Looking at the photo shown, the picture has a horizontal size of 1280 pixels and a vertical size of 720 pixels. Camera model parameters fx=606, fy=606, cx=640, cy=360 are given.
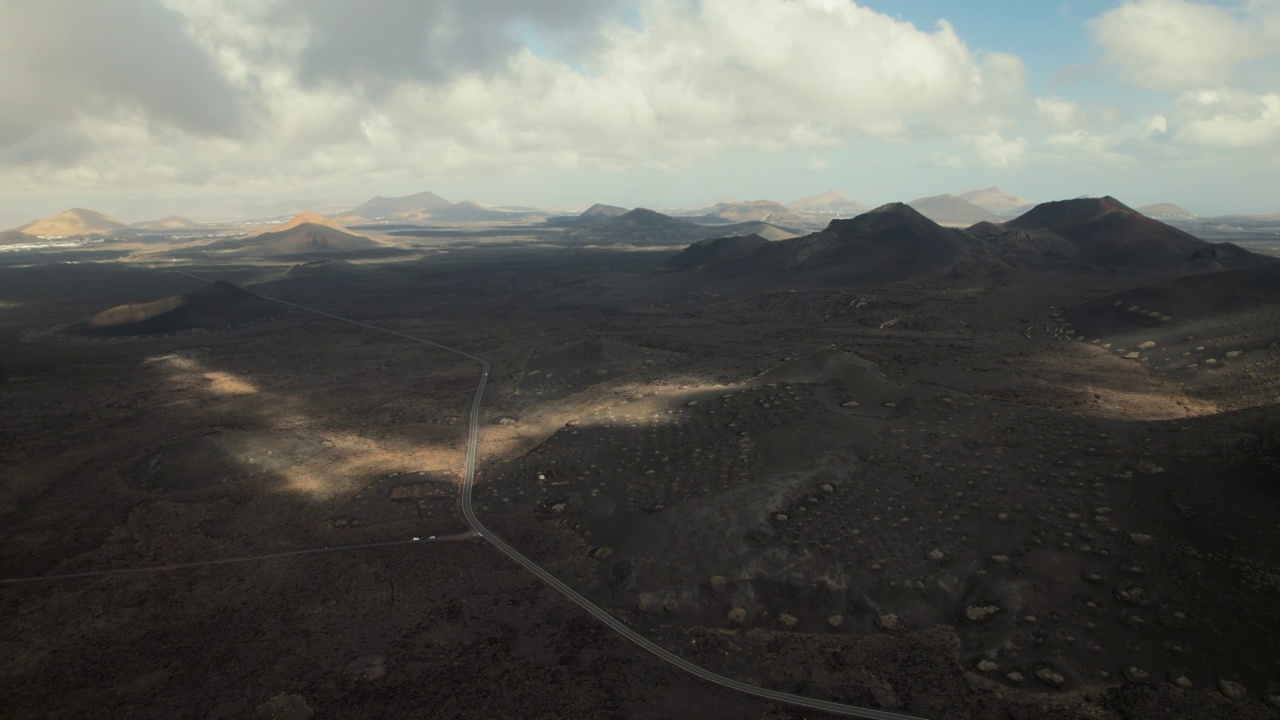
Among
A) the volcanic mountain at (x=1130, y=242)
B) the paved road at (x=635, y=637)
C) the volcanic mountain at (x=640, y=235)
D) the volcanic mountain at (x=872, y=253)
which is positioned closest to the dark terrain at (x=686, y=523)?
the paved road at (x=635, y=637)

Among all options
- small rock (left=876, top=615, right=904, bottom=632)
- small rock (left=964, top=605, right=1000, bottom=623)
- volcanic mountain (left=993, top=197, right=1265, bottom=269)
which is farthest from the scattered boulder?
volcanic mountain (left=993, top=197, right=1265, bottom=269)

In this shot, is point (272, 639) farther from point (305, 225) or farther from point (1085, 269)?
point (305, 225)

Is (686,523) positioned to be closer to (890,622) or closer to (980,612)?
(890,622)

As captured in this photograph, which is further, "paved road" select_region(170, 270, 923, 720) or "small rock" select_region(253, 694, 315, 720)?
Result: "small rock" select_region(253, 694, 315, 720)

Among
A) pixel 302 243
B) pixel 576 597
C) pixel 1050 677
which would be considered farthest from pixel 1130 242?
pixel 302 243

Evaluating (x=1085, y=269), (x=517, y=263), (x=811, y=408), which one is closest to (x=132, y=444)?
(x=811, y=408)

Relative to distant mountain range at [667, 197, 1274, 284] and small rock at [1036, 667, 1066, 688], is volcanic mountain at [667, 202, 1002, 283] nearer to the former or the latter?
distant mountain range at [667, 197, 1274, 284]

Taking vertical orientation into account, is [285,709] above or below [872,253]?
below

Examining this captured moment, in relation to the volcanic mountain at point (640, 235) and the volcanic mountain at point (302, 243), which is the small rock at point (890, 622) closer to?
the volcanic mountain at point (640, 235)
